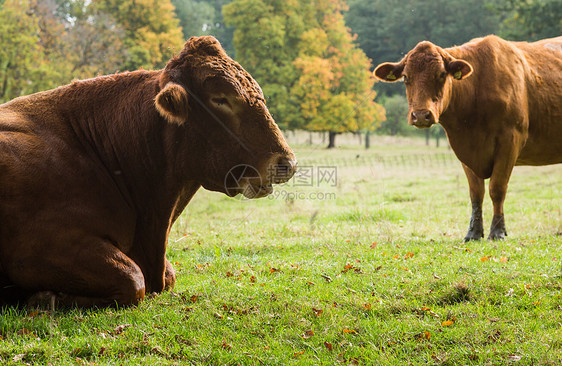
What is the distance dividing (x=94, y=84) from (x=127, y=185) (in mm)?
1066

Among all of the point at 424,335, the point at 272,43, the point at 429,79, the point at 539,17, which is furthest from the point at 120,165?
the point at 539,17

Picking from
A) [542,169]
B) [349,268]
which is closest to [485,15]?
[542,169]

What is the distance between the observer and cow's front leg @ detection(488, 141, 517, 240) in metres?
7.58

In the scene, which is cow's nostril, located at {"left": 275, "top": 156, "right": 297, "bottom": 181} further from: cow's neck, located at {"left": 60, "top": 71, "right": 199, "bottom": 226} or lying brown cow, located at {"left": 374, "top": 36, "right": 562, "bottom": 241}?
lying brown cow, located at {"left": 374, "top": 36, "right": 562, "bottom": 241}

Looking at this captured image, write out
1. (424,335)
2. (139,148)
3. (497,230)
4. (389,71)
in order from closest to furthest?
(424,335)
(139,148)
(497,230)
(389,71)

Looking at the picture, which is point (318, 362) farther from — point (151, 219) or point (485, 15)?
point (485, 15)

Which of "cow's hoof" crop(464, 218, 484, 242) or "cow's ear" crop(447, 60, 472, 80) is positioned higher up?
"cow's ear" crop(447, 60, 472, 80)

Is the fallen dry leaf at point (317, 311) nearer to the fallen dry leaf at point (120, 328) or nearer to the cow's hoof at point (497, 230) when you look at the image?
the fallen dry leaf at point (120, 328)

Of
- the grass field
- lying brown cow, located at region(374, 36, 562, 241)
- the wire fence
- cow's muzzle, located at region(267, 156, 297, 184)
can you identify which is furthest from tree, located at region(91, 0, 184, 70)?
cow's muzzle, located at region(267, 156, 297, 184)

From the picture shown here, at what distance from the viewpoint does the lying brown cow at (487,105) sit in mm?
7441

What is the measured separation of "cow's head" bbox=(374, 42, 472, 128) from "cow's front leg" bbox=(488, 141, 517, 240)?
1.09 meters

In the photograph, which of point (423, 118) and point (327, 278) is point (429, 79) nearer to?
point (423, 118)

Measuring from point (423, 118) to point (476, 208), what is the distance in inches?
74.4

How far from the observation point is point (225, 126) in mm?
4656
